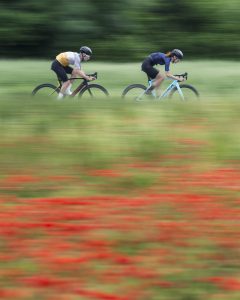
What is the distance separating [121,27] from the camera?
2539 centimetres

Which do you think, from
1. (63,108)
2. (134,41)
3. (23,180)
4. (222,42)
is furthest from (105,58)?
(23,180)

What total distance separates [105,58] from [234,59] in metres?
4.77

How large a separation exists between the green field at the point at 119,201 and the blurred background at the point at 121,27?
1554 centimetres

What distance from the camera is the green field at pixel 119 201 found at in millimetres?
4434

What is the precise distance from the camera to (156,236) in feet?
16.3

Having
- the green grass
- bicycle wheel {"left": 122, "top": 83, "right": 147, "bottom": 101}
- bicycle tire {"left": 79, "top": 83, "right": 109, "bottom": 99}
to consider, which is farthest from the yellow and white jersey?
the green grass

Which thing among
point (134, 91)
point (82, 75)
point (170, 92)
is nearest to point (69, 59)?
point (82, 75)

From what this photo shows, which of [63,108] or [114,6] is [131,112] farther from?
[114,6]

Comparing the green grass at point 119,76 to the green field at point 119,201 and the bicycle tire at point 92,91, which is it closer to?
the bicycle tire at point 92,91

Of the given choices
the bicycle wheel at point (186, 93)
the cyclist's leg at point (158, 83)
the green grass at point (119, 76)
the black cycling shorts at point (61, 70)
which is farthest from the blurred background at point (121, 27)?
the bicycle wheel at point (186, 93)

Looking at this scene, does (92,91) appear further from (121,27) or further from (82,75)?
(121,27)

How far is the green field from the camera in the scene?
4.43m

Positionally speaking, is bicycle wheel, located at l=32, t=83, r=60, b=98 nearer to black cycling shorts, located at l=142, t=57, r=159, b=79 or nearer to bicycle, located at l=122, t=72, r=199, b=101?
bicycle, located at l=122, t=72, r=199, b=101

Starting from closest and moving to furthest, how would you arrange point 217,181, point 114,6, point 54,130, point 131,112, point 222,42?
1. point 217,181
2. point 54,130
3. point 131,112
4. point 114,6
5. point 222,42
